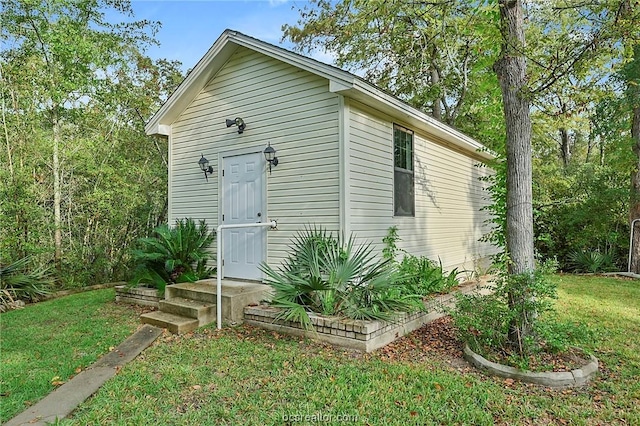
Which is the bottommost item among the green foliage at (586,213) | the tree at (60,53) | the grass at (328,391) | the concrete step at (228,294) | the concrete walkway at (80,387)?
the concrete walkway at (80,387)

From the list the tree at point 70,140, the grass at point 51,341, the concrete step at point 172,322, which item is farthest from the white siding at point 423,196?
the tree at point 70,140

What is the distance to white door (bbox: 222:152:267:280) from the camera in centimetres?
621

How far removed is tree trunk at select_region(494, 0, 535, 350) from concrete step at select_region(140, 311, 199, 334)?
12.6 feet

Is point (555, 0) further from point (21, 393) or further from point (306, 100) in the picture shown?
point (21, 393)

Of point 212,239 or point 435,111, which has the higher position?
point 435,111

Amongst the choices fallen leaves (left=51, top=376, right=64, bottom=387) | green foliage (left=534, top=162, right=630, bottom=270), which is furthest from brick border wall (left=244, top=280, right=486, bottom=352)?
green foliage (left=534, top=162, right=630, bottom=270)

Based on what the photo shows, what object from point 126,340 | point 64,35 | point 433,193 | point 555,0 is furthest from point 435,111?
point 126,340

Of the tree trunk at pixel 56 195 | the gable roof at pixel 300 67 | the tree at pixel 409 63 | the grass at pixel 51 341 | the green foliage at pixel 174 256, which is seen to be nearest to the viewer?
the grass at pixel 51 341

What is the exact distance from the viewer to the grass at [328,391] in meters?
2.79

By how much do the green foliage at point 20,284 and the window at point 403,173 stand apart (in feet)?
22.0

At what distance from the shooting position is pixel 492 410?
2867 mm

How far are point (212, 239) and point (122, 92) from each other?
553cm

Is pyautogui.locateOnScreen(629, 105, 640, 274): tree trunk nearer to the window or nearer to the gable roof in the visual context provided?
the gable roof

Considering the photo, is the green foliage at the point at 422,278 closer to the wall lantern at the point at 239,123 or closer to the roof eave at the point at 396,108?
the roof eave at the point at 396,108
